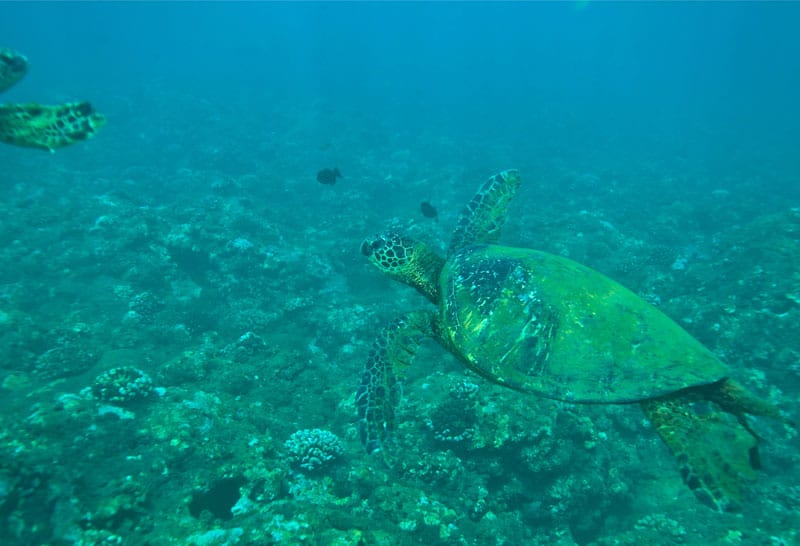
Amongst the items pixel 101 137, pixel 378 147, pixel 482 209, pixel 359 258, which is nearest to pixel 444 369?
pixel 482 209

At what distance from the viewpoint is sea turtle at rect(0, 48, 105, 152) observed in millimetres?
3105

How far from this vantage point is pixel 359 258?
11.0 metres

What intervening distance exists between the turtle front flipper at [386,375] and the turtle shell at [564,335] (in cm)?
36

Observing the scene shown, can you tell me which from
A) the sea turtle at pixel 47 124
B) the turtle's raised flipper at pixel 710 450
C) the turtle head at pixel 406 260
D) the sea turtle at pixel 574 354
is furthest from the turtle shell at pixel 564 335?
the sea turtle at pixel 47 124

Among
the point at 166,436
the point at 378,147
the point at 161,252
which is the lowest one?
the point at 166,436

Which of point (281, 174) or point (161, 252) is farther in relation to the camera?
point (281, 174)

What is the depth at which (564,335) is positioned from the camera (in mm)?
3594

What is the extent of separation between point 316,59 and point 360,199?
5483 cm

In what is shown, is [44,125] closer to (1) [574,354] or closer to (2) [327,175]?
(1) [574,354]

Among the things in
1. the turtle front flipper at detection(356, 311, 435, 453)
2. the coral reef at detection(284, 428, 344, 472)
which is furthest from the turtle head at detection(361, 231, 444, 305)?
the coral reef at detection(284, 428, 344, 472)

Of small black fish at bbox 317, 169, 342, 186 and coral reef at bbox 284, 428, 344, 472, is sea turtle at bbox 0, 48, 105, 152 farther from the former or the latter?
small black fish at bbox 317, 169, 342, 186

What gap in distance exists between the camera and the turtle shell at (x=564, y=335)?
3.32m

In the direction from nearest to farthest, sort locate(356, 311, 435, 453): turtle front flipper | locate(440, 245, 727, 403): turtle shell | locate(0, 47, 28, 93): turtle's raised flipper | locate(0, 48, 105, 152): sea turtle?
locate(0, 48, 105, 152): sea turtle < locate(440, 245, 727, 403): turtle shell < locate(356, 311, 435, 453): turtle front flipper < locate(0, 47, 28, 93): turtle's raised flipper

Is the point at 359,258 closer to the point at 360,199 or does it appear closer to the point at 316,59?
the point at 360,199
